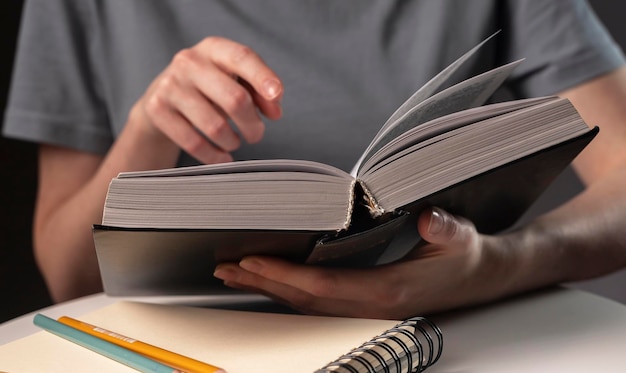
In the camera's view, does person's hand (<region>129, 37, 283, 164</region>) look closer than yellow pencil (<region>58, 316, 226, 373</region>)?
No

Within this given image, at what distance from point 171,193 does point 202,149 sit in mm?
262

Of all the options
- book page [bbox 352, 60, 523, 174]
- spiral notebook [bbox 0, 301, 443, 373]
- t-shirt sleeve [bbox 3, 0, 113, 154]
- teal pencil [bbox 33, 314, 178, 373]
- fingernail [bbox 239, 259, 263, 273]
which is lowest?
teal pencil [bbox 33, 314, 178, 373]

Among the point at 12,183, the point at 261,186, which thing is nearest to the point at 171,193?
the point at 261,186

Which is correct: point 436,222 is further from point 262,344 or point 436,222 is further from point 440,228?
point 262,344

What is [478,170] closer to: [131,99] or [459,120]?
[459,120]

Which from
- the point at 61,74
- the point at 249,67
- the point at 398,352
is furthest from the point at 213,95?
the point at 61,74

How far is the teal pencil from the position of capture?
0.40 metres

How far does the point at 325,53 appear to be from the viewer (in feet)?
3.06

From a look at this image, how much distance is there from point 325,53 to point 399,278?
494 mm

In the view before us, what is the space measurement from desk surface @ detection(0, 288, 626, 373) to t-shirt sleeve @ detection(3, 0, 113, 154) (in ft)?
1.41

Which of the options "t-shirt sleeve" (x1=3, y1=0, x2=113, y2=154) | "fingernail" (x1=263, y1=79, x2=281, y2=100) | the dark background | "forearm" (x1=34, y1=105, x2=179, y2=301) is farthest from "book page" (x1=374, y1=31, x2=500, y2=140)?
the dark background

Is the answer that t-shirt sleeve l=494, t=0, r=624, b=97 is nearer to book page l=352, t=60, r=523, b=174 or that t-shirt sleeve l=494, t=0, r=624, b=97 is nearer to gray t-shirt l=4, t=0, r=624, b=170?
gray t-shirt l=4, t=0, r=624, b=170

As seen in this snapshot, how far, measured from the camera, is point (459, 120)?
0.43 metres

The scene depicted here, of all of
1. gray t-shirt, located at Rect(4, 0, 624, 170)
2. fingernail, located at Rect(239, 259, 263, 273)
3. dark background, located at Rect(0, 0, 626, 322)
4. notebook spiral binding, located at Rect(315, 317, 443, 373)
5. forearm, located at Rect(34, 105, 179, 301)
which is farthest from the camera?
dark background, located at Rect(0, 0, 626, 322)
